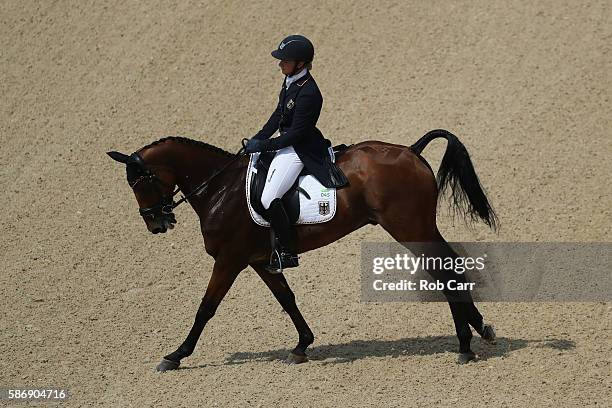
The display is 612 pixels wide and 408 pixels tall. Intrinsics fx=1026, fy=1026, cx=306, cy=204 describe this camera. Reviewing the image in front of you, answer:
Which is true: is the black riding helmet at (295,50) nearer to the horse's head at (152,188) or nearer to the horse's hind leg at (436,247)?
the horse's head at (152,188)

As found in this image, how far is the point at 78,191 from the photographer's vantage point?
14.6 m

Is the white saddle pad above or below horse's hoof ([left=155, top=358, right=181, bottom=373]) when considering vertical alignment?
above

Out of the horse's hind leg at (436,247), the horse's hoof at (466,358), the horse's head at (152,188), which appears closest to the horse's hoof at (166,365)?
the horse's head at (152,188)

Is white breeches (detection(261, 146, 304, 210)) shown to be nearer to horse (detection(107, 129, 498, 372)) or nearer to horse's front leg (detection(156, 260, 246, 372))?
horse (detection(107, 129, 498, 372))

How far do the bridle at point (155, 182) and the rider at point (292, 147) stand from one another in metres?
0.40

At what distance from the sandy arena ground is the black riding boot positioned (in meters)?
1.03

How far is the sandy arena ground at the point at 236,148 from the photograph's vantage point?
9594 mm

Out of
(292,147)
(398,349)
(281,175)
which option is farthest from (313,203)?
(398,349)

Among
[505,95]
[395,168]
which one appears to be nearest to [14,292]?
[395,168]

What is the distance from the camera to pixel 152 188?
9.70 metres

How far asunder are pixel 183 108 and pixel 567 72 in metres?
6.07

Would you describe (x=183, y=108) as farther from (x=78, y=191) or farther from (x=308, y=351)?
(x=308, y=351)

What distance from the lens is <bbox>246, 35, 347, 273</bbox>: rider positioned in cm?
950

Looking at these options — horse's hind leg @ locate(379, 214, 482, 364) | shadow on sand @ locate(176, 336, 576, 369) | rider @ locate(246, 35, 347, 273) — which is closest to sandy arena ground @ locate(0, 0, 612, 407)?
shadow on sand @ locate(176, 336, 576, 369)
